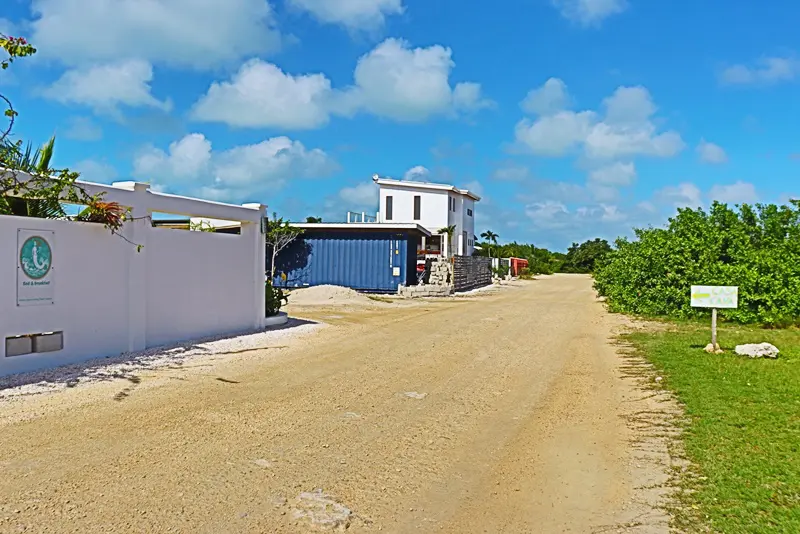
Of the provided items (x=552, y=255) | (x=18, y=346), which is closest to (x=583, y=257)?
(x=552, y=255)

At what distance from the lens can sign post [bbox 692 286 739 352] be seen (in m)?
12.0

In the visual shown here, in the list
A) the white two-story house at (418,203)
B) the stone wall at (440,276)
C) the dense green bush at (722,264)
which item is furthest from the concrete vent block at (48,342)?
the white two-story house at (418,203)

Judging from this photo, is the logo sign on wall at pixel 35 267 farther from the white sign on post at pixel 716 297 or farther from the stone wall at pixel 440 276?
the stone wall at pixel 440 276

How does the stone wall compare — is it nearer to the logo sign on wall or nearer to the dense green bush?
the dense green bush

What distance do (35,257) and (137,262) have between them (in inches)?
73.5

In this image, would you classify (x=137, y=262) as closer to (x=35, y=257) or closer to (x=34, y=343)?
(x=35, y=257)

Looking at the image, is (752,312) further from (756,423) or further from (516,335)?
(756,423)

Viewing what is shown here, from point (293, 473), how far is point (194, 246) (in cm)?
807

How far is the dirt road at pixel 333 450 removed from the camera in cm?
449

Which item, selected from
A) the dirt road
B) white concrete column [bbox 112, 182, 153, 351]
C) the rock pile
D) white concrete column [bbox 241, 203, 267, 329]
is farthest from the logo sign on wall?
the rock pile

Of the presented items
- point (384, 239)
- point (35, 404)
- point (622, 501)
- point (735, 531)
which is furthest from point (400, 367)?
point (384, 239)

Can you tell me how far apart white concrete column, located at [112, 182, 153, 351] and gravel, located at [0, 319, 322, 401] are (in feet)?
1.18

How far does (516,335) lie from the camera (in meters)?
15.1

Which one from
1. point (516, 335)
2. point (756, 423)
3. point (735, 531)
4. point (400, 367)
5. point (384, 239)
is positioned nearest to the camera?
point (735, 531)
